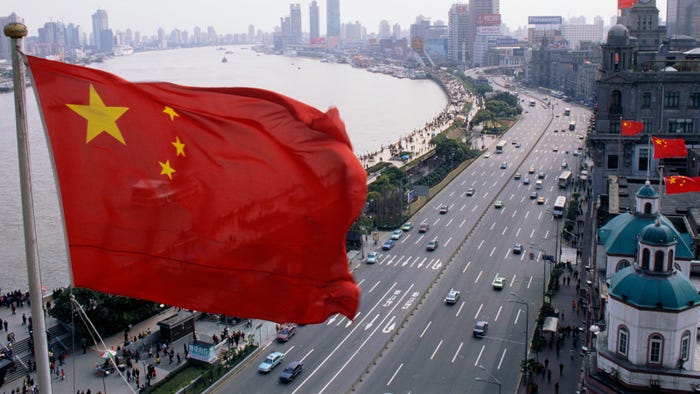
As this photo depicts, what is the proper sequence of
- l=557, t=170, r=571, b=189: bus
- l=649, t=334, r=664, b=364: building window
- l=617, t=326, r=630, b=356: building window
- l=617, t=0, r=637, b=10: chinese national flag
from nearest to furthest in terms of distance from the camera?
l=649, t=334, r=664, b=364: building window < l=617, t=326, r=630, b=356: building window < l=557, t=170, r=571, b=189: bus < l=617, t=0, r=637, b=10: chinese national flag

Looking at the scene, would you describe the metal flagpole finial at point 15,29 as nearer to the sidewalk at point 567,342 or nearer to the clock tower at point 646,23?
the sidewalk at point 567,342

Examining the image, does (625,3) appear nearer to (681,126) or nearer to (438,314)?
(681,126)

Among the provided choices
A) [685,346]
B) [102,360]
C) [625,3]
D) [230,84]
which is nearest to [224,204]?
[685,346]

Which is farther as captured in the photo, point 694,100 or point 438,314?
point 694,100

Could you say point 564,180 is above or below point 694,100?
below

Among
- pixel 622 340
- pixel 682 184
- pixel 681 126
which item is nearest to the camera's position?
pixel 622 340

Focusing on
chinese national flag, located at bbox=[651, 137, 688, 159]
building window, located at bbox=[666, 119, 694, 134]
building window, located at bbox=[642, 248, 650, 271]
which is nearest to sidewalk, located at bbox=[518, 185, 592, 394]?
chinese national flag, located at bbox=[651, 137, 688, 159]

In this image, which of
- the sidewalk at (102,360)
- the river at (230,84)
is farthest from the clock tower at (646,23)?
the sidewalk at (102,360)

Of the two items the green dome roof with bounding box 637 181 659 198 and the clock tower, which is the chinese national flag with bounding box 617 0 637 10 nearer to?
the clock tower
